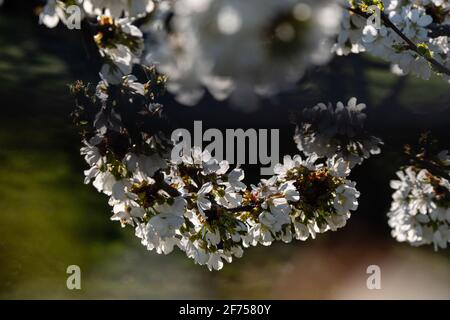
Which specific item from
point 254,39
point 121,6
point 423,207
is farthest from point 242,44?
point 423,207

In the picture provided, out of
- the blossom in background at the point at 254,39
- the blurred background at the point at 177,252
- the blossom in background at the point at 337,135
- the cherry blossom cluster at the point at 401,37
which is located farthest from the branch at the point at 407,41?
the blurred background at the point at 177,252

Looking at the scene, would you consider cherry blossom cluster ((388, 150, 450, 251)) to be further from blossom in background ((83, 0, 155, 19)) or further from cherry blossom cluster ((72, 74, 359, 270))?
blossom in background ((83, 0, 155, 19))

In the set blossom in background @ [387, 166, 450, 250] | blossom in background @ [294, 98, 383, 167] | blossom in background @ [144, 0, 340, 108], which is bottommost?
blossom in background @ [144, 0, 340, 108]

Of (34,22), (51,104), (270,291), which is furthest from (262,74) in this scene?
(34,22)

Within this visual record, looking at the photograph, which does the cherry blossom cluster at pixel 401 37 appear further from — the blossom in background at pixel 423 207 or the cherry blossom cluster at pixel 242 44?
the cherry blossom cluster at pixel 242 44

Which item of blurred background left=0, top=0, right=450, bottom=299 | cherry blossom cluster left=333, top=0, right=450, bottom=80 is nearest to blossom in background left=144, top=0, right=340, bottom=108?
cherry blossom cluster left=333, top=0, right=450, bottom=80

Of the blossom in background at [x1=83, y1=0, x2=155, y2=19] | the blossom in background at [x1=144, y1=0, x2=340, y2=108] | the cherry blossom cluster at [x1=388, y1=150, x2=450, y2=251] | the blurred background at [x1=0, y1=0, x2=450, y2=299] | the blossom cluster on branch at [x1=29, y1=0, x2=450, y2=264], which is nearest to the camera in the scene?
the blossom in background at [x1=144, y1=0, x2=340, y2=108]

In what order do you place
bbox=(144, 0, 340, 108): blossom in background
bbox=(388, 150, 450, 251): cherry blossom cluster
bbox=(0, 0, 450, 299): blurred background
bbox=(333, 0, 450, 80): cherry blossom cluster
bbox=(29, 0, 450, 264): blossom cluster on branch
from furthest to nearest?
1. bbox=(0, 0, 450, 299): blurred background
2. bbox=(388, 150, 450, 251): cherry blossom cluster
3. bbox=(333, 0, 450, 80): cherry blossom cluster
4. bbox=(29, 0, 450, 264): blossom cluster on branch
5. bbox=(144, 0, 340, 108): blossom in background
